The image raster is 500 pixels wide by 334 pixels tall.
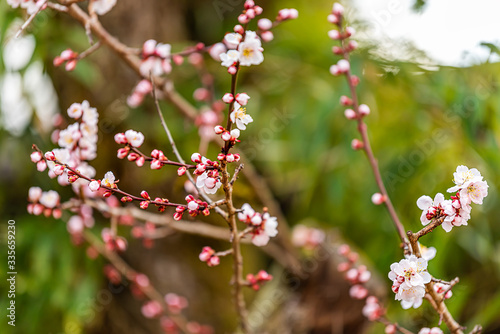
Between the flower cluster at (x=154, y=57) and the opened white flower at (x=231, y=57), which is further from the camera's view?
the flower cluster at (x=154, y=57)

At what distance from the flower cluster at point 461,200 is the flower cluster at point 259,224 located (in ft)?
0.61

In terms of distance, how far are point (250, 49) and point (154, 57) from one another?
1.14 feet

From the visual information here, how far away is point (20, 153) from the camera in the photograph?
140 cm

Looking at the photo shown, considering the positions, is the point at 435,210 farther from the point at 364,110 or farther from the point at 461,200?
the point at 364,110

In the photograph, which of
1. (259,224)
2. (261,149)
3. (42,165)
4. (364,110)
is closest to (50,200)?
(42,165)

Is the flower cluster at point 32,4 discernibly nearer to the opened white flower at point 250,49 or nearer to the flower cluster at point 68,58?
the flower cluster at point 68,58

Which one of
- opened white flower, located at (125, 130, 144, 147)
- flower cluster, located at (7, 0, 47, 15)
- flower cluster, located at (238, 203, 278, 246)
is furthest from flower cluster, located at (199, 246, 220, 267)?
flower cluster, located at (7, 0, 47, 15)

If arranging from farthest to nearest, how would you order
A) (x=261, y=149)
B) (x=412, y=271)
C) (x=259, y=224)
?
(x=261, y=149), (x=259, y=224), (x=412, y=271)

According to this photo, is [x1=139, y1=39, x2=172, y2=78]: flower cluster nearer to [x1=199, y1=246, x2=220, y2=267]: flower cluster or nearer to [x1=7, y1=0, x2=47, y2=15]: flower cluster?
[x1=7, y1=0, x2=47, y2=15]: flower cluster

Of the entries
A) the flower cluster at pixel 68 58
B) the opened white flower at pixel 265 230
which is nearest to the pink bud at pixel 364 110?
the opened white flower at pixel 265 230

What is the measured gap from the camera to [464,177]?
476 millimetres

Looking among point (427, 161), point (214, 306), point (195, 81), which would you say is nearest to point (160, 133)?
point (195, 81)

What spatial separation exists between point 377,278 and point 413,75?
506 millimetres

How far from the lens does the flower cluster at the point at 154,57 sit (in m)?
0.78
